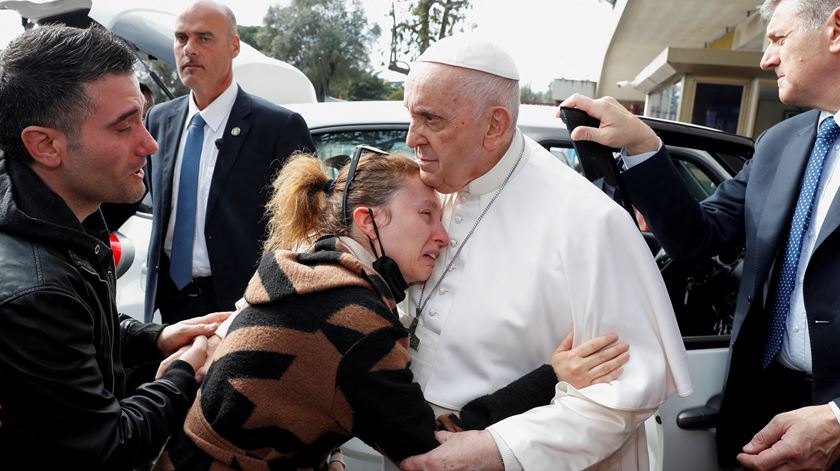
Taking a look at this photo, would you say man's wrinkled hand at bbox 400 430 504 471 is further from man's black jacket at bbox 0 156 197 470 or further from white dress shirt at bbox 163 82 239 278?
white dress shirt at bbox 163 82 239 278

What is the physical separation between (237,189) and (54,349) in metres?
1.81

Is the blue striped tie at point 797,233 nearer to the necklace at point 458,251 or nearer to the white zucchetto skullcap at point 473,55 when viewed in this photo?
the necklace at point 458,251

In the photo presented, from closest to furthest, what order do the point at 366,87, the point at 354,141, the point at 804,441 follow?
the point at 804,441, the point at 354,141, the point at 366,87

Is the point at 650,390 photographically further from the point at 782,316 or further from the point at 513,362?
the point at 782,316

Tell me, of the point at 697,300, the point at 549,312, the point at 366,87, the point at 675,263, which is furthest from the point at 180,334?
the point at 366,87

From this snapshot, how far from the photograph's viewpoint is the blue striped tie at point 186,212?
10.3 feet

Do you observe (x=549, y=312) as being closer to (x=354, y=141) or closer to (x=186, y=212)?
(x=354, y=141)

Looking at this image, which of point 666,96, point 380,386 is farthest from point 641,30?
point 380,386

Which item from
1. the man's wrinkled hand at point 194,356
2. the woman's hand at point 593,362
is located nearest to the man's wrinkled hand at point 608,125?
the woman's hand at point 593,362

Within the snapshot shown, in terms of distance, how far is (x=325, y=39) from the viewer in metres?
33.7

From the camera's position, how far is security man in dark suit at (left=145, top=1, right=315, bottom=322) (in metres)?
3.13

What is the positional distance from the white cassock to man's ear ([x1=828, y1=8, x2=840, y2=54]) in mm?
792

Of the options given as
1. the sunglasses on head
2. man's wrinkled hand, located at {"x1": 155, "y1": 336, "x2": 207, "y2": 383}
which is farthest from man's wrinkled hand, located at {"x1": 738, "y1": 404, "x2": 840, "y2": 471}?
man's wrinkled hand, located at {"x1": 155, "y1": 336, "x2": 207, "y2": 383}

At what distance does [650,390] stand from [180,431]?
46.8 inches
